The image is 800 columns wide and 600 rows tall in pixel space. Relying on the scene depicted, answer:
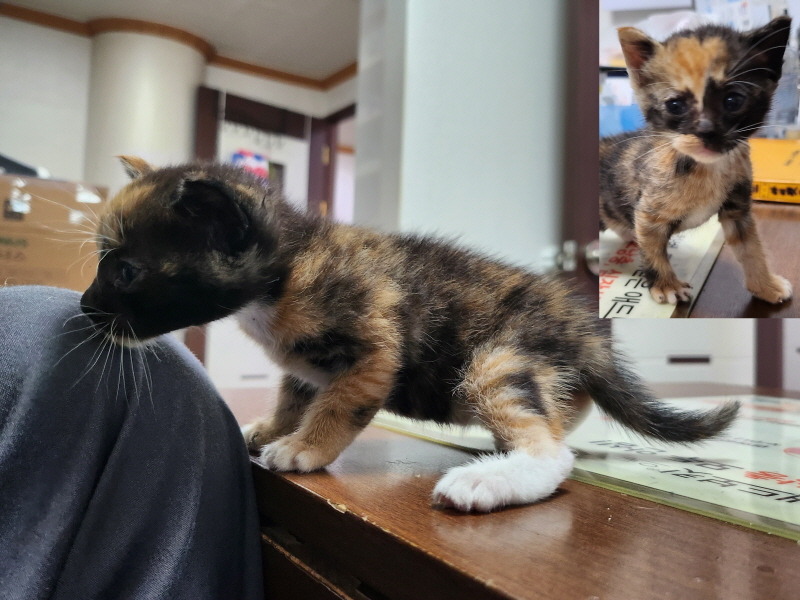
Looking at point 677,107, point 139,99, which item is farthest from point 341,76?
point 677,107

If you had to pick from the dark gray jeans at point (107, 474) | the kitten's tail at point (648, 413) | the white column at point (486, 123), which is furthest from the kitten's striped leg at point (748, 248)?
the dark gray jeans at point (107, 474)

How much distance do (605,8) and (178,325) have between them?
1.02 metres

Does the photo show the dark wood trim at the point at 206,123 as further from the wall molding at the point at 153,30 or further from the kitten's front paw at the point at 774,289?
the kitten's front paw at the point at 774,289

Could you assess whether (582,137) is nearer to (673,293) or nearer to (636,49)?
(636,49)

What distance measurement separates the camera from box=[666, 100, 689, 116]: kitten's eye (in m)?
0.90

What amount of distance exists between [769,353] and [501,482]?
1023 mm

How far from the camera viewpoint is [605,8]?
1.18 metres

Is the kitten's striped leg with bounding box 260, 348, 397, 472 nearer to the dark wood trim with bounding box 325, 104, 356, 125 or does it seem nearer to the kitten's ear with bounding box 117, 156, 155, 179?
the kitten's ear with bounding box 117, 156, 155, 179

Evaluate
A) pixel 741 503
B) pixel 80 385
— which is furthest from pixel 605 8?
pixel 80 385

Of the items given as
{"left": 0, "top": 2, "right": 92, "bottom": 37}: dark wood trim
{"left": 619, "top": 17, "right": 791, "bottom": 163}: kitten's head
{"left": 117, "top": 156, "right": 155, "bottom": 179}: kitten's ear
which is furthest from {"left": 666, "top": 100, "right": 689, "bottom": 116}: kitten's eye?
{"left": 0, "top": 2, "right": 92, "bottom": 37}: dark wood trim

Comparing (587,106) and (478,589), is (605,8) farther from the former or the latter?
(478,589)

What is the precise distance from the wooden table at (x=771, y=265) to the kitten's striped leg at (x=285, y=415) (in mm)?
660

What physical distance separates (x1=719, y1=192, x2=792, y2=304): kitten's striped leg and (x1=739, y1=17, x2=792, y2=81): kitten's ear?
17 cm

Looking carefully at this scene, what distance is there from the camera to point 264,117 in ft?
4.77
